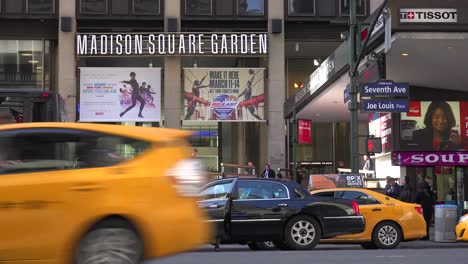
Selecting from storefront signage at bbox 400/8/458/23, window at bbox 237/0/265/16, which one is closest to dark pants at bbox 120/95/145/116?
window at bbox 237/0/265/16

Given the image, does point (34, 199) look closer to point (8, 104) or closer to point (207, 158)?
point (8, 104)

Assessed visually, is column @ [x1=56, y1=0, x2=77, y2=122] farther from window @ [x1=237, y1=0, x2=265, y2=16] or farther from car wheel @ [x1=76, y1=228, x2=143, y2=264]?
car wheel @ [x1=76, y1=228, x2=143, y2=264]

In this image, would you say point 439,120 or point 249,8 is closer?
point 439,120

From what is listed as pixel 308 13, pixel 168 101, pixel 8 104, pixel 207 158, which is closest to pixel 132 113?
pixel 168 101

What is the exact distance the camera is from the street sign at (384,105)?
1828cm

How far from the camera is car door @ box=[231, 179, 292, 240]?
45.2 ft

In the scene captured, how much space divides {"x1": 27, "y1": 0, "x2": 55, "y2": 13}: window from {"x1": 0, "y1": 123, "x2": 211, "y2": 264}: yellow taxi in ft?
104

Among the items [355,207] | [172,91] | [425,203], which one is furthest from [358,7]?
[355,207]

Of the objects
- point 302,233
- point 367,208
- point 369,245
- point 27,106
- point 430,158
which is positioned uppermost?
point 27,106

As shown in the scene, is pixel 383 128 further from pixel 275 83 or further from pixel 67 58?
pixel 67 58

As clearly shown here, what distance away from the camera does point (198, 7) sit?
124ft

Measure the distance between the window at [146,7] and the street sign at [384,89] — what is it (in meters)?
21.7

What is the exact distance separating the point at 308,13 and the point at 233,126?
950 cm

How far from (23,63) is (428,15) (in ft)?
90.6
